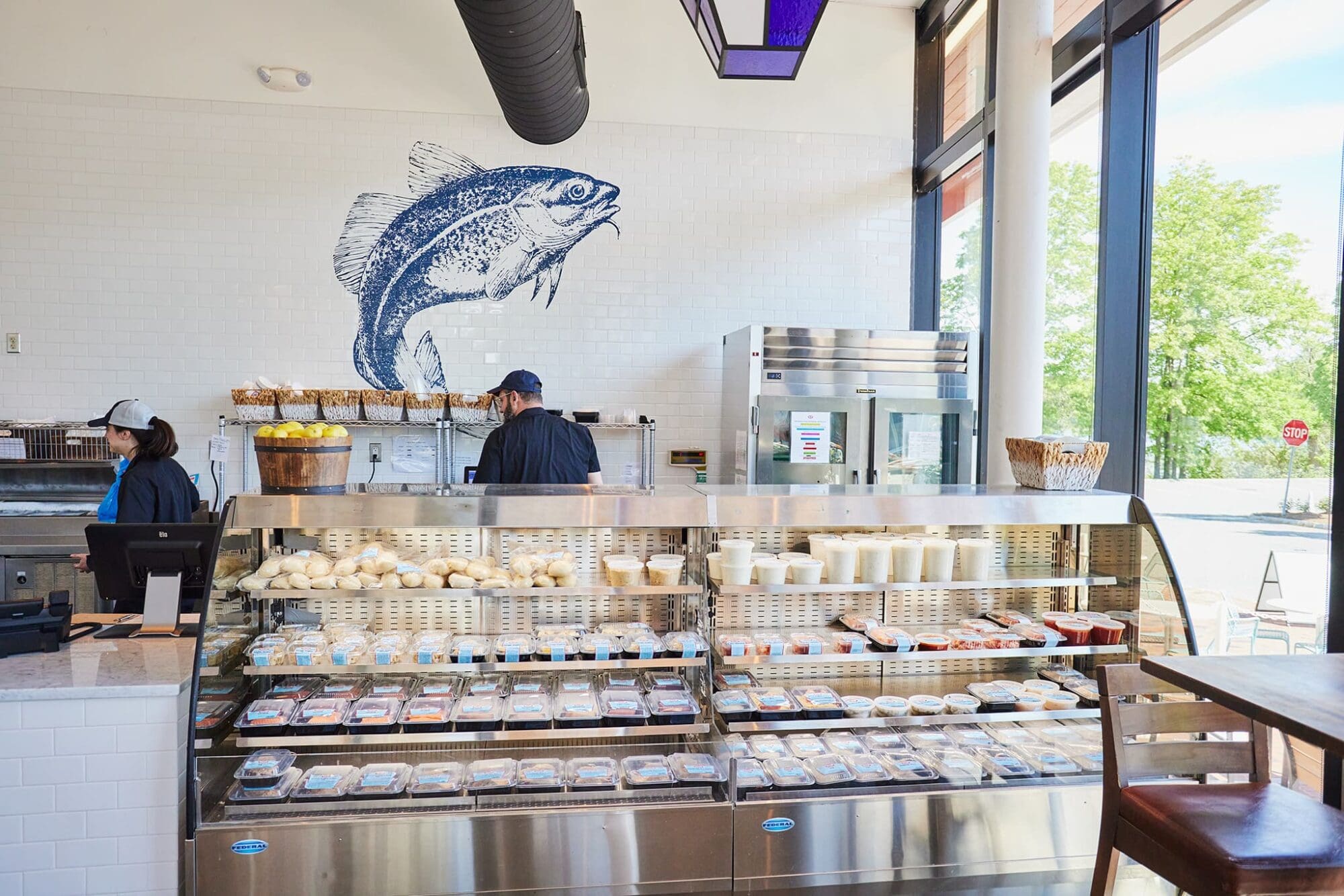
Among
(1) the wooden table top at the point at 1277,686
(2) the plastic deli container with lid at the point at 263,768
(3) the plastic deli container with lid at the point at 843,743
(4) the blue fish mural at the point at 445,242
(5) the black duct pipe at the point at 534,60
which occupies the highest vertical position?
(5) the black duct pipe at the point at 534,60

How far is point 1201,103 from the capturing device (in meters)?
3.71

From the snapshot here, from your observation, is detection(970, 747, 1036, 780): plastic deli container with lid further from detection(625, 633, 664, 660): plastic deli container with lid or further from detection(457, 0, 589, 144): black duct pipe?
detection(457, 0, 589, 144): black duct pipe

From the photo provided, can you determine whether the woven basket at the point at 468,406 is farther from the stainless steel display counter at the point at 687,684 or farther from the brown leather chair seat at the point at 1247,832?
the brown leather chair seat at the point at 1247,832

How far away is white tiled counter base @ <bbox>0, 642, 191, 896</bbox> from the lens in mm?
2402

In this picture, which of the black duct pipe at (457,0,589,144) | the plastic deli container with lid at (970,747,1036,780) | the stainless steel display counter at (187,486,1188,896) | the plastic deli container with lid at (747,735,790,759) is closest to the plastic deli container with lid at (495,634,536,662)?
the stainless steel display counter at (187,486,1188,896)

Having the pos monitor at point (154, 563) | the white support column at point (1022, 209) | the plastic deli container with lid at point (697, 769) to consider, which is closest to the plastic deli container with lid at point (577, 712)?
the plastic deli container with lid at point (697, 769)

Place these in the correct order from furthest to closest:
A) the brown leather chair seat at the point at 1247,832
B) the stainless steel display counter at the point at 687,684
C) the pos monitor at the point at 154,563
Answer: the pos monitor at the point at 154,563
the stainless steel display counter at the point at 687,684
the brown leather chair seat at the point at 1247,832

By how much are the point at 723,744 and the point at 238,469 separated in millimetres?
4337

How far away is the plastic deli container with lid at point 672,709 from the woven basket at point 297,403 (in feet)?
11.3

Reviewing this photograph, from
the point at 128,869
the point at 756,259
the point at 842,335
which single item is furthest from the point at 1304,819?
the point at 756,259

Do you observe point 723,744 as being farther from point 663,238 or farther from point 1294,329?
point 663,238

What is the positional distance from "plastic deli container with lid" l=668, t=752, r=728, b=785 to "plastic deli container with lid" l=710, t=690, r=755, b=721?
14 cm

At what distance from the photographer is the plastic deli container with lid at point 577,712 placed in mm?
2717

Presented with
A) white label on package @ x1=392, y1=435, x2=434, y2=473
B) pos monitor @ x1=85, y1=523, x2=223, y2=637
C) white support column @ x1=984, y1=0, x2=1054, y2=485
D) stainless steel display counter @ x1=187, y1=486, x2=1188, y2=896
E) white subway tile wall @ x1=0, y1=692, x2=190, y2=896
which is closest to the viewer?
white subway tile wall @ x1=0, y1=692, x2=190, y2=896
